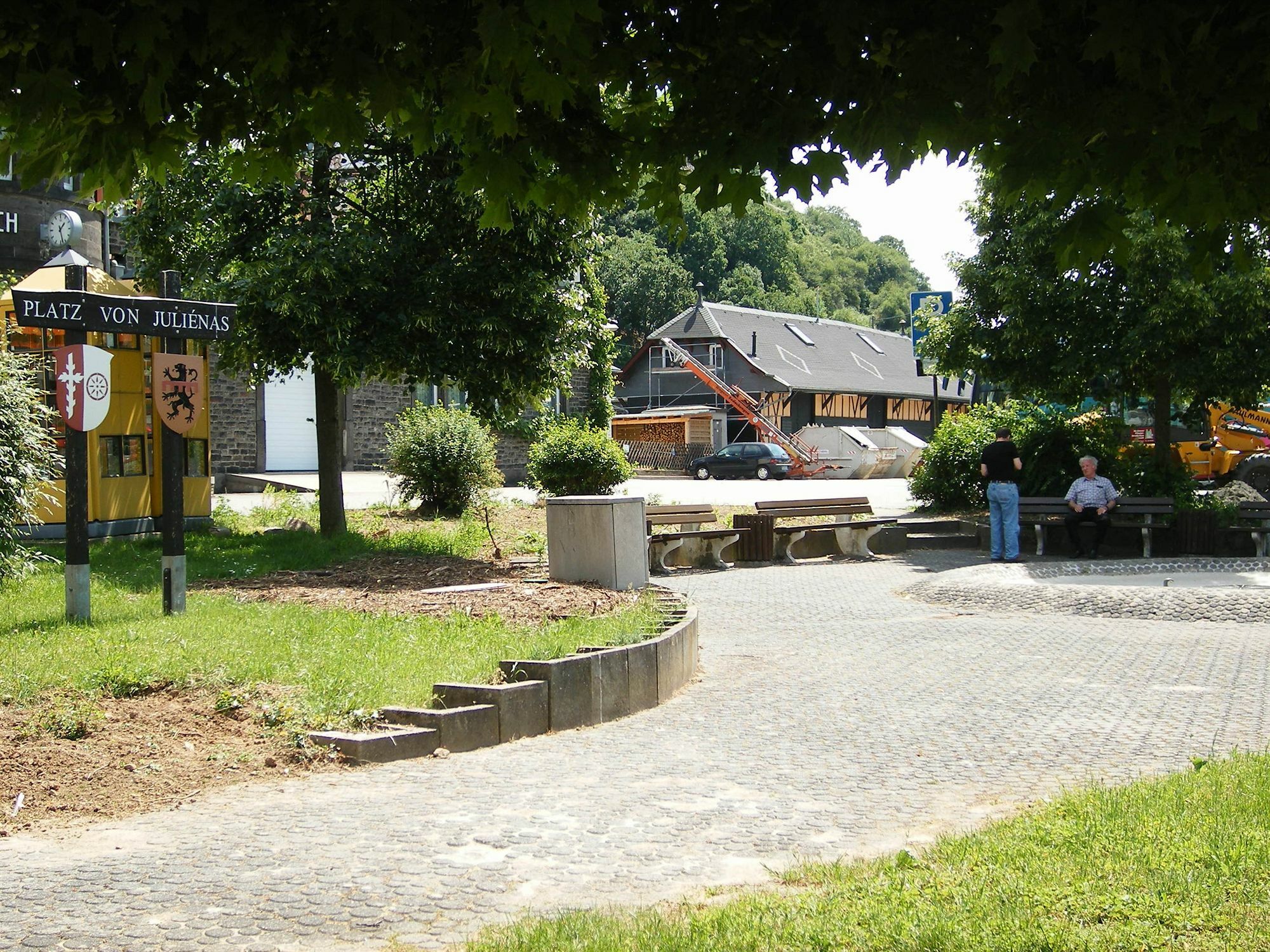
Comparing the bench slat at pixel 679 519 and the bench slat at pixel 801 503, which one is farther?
the bench slat at pixel 801 503

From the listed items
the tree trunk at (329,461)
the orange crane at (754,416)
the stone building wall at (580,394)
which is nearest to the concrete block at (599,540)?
the tree trunk at (329,461)

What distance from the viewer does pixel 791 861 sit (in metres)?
4.78

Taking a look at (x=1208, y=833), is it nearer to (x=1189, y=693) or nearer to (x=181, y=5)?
(x=1189, y=693)

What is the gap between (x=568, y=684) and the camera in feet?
23.9

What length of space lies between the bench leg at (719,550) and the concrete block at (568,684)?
900 cm

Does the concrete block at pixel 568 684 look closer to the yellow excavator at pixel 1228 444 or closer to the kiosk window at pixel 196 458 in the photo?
the kiosk window at pixel 196 458

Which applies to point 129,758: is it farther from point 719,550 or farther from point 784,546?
point 784,546

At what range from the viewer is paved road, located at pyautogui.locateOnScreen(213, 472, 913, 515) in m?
23.3

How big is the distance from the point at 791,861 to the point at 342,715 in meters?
2.86

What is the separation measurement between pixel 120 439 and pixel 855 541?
10296 millimetres

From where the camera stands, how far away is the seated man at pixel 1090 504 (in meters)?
17.3

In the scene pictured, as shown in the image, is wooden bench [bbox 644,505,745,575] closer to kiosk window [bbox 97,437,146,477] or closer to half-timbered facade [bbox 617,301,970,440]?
kiosk window [bbox 97,437,146,477]

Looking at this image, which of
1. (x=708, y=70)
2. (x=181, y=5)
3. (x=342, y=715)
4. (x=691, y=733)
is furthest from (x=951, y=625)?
(x=181, y=5)

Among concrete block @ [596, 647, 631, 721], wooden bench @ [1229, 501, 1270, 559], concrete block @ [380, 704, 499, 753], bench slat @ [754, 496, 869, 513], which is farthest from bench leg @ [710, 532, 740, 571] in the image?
concrete block @ [380, 704, 499, 753]
